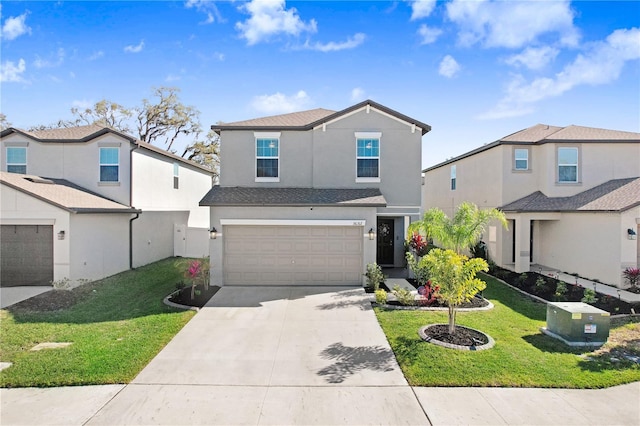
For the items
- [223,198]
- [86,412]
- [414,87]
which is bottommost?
[86,412]

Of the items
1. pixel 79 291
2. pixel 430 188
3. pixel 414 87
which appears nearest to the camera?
pixel 79 291

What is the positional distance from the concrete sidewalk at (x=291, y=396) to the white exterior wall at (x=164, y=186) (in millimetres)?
10462

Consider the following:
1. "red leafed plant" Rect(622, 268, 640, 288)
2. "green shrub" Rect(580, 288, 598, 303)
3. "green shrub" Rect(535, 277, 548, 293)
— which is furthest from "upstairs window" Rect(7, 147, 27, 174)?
"red leafed plant" Rect(622, 268, 640, 288)

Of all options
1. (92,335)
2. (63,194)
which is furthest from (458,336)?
(63,194)

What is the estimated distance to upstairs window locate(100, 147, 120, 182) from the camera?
15.4 m

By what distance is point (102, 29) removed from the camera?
1244 centimetres

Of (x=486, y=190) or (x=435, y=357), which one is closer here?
(x=435, y=357)

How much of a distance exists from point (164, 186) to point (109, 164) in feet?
10.2

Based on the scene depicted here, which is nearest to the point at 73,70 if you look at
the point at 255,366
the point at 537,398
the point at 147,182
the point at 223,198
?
the point at 147,182

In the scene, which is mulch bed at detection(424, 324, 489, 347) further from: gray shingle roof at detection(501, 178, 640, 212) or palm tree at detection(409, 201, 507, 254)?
gray shingle roof at detection(501, 178, 640, 212)

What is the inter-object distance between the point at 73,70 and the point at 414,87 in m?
15.4

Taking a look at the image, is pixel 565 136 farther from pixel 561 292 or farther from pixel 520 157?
pixel 561 292

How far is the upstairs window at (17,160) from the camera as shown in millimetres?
15531

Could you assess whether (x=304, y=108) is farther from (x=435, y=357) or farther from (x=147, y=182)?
(x=435, y=357)
